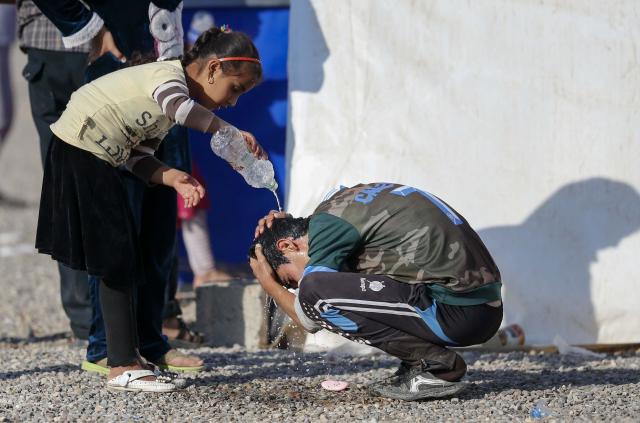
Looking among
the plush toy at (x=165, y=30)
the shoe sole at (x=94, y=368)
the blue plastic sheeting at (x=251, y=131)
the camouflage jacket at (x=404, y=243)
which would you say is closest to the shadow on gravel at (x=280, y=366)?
the shoe sole at (x=94, y=368)

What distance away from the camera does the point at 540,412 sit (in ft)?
11.5

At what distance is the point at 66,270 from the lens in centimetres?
506

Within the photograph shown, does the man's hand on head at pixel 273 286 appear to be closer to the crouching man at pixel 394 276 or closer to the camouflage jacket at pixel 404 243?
the crouching man at pixel 394 276

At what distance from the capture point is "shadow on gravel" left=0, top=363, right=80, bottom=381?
4.18 m

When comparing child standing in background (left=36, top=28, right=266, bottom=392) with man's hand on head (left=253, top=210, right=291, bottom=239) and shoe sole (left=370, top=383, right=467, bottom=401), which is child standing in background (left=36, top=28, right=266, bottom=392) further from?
shoe sole (left=370, top=383, right=467, bottom=401)

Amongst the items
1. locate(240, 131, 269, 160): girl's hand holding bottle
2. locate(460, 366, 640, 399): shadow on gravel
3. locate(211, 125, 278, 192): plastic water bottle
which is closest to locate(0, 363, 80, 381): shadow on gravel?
locate(211, 125, 278, 192): plastic water bottle

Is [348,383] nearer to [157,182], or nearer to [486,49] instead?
[157,182]

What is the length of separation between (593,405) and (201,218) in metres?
3.01

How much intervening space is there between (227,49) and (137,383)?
127 cm

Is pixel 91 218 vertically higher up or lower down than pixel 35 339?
higher up

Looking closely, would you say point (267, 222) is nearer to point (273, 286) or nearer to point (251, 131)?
point (273, 286)

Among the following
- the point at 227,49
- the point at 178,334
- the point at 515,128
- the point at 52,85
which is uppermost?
the point at 227,49

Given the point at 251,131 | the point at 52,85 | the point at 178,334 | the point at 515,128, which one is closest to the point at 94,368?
the point at 178,334

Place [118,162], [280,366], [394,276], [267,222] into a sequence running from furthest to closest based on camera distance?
[280,366] → [118,162] → [267,222] → [394,276]
